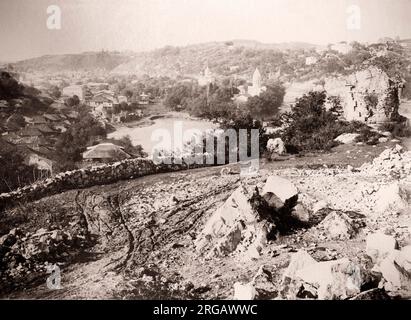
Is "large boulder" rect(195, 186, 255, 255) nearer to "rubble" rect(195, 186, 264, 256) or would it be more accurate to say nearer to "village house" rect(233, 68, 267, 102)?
"rubble" rect(195, 186, 264, 256)

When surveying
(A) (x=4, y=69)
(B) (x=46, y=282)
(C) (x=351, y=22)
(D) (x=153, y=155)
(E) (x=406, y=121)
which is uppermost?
(C) (x=351, y=22)

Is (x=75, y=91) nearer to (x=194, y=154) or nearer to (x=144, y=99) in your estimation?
(x=144, y=99)

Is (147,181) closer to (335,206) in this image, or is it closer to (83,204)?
(83,204)

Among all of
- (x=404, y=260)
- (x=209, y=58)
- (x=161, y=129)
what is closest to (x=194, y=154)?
(x=161, y=129)

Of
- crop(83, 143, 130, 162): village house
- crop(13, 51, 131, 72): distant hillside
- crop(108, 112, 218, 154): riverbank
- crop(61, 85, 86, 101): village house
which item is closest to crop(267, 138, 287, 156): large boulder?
crop(108, 112, 218, 154): riverbank
